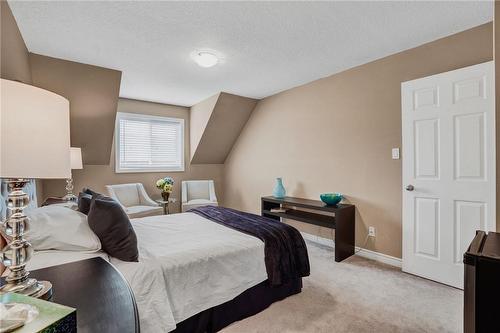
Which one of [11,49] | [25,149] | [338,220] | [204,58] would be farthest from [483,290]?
[11,49]

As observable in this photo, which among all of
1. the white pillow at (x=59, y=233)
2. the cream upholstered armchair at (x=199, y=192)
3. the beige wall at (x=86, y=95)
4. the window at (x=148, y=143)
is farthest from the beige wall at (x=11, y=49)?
the cream upholstered armchair at (x=199, y=192)

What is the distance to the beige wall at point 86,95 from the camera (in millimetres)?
2943

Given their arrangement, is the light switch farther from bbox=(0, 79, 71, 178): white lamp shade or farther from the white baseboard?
bbox=(0, 79, 71, 178): white lamp shade

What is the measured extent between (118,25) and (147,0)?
20.2 inches

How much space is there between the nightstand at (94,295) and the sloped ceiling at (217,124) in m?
3.59

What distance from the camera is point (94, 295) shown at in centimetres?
92

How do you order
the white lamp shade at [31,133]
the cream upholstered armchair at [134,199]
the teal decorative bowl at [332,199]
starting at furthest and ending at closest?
the cream upholstered armchair at [134,199], the teal decorative bowl at [332,199], the white lamp shade at [31,133]

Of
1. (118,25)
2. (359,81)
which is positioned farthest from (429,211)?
(118,25)

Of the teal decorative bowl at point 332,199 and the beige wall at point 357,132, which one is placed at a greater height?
the beige wall at point 357,132

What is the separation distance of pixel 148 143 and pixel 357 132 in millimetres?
3817

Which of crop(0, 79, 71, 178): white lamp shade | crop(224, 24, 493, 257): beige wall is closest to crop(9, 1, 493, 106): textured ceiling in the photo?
crop(224, 24, 493, 257): beige wall

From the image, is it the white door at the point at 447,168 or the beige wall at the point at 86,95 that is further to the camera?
the beige wall at the point at 86,95

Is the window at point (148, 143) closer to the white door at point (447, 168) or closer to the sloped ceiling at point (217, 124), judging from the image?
the sloped ceiling at point (217, 124)

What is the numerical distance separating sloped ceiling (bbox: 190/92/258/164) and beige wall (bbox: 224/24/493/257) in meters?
0.51
